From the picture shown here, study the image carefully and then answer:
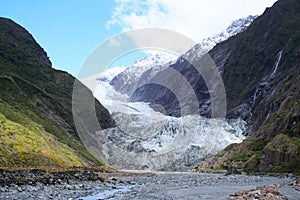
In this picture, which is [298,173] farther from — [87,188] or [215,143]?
[215,143]

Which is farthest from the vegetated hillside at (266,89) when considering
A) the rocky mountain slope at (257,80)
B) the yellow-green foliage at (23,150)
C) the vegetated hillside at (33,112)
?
the yellow-green foliage at (23,150)

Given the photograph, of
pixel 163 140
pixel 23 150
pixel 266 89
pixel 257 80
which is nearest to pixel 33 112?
pixel 23 150

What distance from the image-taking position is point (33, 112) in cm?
6119

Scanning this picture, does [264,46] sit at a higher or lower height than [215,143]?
higher

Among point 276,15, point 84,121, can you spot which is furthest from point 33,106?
point 276,15

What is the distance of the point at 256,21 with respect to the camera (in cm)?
15462

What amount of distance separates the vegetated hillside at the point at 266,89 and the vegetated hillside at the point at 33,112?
2500cm

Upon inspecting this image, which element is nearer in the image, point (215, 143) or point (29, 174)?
point (29, 174)

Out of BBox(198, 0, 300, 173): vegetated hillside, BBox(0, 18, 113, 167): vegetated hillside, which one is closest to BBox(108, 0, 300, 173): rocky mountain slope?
BBox(198, 0, 300, 173): vegetated hillside

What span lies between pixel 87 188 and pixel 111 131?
237ft

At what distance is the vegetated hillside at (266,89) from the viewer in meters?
46.8

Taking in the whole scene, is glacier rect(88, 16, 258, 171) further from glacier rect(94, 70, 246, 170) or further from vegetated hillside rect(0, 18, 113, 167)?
vegetated hillside rect(0, 18, 113, 167)

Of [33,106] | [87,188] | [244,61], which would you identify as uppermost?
[244,61]

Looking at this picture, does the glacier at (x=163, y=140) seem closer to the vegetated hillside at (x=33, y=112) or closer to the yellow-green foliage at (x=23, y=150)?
the vegetated hillside at (x=33, y=112)
